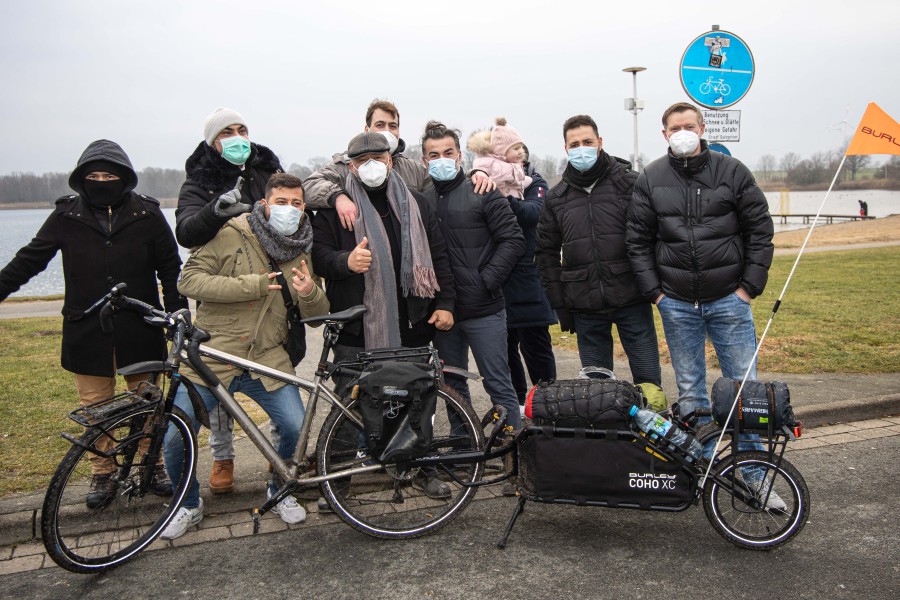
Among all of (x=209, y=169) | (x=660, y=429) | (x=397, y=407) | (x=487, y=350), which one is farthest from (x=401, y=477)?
(x=209, y=169)

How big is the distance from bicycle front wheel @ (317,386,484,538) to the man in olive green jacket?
296 millimetres

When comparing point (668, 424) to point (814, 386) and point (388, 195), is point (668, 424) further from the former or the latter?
point (814, 386)

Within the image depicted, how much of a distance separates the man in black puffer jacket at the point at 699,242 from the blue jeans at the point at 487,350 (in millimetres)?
943

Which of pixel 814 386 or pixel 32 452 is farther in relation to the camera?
pixel 814 386

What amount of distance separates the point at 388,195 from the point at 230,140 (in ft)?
3.20

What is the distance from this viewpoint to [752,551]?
3.63 m

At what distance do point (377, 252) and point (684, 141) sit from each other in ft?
6.14

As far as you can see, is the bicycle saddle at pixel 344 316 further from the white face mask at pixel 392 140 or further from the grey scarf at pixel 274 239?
the white face mask at pixel 392 140

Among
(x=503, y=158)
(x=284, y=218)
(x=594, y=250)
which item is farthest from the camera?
(x=503, y=158)

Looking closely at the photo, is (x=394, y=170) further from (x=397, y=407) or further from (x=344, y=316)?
(x=397, y=407)

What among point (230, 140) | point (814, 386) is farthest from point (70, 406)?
point (814, 386)

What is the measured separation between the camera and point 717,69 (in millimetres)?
7254

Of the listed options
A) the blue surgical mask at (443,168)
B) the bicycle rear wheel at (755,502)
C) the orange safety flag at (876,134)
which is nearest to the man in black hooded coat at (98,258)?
the blue surgical mask at (443,168)

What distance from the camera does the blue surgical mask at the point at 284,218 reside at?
4.07m
